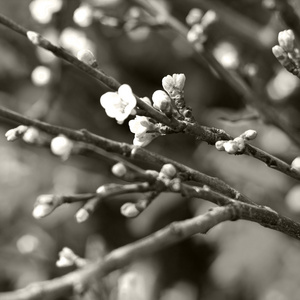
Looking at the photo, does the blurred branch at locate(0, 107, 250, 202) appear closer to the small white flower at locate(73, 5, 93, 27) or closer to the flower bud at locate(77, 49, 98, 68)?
the flower bud at locate(77, 49, 98, 68)

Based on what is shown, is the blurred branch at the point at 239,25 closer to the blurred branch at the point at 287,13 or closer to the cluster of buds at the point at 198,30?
the cluster of buds at the point at 198,30

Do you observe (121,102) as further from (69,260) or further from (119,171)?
(69,260)

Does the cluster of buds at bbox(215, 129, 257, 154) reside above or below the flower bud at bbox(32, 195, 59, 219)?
above

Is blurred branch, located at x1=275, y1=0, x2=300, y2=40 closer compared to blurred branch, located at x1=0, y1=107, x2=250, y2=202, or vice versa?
blurred branch, located at x1=0, y1=107, x2=250, y2=202

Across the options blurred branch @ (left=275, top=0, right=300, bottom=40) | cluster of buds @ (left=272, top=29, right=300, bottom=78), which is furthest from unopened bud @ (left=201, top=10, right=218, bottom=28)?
cluster of buds @ (left=272, top=29, right=300, bottom=78)

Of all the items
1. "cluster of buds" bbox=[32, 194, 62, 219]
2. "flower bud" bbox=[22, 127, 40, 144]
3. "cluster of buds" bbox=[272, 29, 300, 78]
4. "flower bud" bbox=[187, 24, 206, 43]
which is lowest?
"cluster of buds" bbox=[32, 194, 62, 219]

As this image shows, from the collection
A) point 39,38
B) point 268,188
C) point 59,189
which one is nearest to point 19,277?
point 59,189

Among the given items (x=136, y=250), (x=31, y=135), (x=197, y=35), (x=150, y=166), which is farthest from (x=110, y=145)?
(x=150, y=166)
